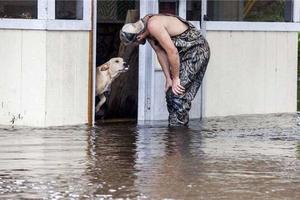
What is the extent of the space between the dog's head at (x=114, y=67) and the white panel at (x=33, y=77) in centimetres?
118

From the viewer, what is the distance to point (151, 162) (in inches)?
381

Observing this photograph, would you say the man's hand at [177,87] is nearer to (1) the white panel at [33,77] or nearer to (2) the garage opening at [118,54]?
(1) the white panel at [33,77]

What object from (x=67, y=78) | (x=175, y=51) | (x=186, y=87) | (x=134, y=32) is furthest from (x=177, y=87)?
(x=67, y=78)

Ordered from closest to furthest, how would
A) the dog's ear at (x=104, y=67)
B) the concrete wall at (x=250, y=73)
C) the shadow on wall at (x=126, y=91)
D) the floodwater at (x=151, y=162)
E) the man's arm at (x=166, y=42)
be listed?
the floodwater at (x=151, y=162), the man's arm at (x=166, y=42), the dog's ear at (x=104, y=67), the shadow on wall at (x=126, y=91), the concrete wall at (x=250, y=73)

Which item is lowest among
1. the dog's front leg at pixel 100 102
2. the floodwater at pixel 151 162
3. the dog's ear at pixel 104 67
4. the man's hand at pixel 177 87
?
the floodwater at pixel 151 162

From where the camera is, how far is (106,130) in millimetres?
12742

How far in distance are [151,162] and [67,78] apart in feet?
12.3

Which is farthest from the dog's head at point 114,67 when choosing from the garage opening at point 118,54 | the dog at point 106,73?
the garage opening at point 118,54

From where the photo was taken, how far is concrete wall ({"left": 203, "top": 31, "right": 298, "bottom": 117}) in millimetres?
15039

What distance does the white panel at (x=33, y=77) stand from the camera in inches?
507

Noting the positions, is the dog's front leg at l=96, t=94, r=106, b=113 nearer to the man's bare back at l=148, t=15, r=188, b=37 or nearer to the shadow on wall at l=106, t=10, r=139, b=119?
the shadow on wall at l=106, t=10, r=139, b=119

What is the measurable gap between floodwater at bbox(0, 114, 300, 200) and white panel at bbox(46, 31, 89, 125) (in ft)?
1.05

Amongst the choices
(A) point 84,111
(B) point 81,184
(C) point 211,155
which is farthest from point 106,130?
(B) point 81,184

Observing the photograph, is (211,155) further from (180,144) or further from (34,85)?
(34,85)
